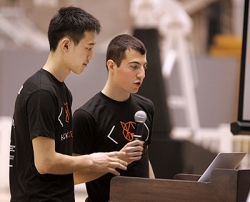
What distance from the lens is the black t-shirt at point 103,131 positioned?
10.9ft

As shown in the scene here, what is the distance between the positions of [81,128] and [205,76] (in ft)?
26.4

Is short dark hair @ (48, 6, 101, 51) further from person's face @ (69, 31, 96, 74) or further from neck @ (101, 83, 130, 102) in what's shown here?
neck @ (101, 83, 130, 102)

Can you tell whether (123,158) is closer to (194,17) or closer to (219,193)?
(219,193)

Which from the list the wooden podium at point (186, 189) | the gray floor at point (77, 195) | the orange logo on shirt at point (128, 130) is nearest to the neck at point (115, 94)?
the orange logo on shirt at point (128, 130)

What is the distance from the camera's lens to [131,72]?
333 centimetres

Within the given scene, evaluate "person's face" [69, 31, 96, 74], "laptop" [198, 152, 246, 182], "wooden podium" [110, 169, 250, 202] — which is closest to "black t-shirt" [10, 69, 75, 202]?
"person's face" [69, 31, 96, 74]

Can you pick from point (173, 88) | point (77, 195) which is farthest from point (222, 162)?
point (173, 88)

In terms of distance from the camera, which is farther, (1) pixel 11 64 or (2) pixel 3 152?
(1) pixel 11 64

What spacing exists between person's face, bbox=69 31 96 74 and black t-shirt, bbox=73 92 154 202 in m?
0.44

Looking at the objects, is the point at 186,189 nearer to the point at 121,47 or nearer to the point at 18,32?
the point at 121,47

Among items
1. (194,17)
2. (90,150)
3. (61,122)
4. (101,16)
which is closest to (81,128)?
(90,150)

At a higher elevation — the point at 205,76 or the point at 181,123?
the point at 205,76

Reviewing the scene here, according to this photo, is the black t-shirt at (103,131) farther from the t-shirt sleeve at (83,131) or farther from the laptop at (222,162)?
the laptop at (222,162)

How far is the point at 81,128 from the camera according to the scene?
10.8ft
